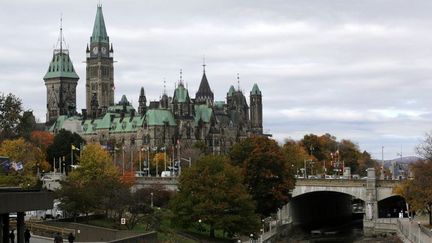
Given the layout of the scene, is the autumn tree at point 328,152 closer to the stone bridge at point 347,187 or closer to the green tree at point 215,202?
the stone bridge at point 347,187

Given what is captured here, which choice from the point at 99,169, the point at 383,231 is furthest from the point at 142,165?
the point at 383,231

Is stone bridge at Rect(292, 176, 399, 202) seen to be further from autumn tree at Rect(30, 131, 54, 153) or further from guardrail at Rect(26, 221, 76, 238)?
autumn tree at Rect(30, 131, 54, 153)

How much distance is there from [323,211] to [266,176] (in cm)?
5029

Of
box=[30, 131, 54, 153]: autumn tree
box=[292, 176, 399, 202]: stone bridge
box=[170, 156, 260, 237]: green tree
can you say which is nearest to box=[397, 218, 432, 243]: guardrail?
box=[292, 176, 399, 202]: stone bridge

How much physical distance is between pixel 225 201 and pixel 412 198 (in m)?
20.8

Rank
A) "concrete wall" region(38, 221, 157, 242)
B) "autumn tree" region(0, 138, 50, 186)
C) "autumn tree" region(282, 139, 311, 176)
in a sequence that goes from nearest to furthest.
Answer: "concrete wall" region(38, 221, 157, 242), "autumn tree" region(0, 138, 50, 186), "autumn tree" region(282, 139, 311, 176)

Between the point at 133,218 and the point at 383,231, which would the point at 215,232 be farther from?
the point at 383,231

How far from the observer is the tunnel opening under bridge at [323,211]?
117 m

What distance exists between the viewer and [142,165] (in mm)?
167375

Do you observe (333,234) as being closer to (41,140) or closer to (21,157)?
(21,157)

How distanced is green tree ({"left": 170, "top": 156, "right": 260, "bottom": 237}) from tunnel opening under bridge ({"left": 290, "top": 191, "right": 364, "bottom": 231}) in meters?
36.1

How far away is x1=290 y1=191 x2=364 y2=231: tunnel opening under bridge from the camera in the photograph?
4624 inches

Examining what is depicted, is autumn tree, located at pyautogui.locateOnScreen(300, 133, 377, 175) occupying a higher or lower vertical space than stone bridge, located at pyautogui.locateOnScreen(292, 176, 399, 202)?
higher

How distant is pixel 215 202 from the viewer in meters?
74.2
